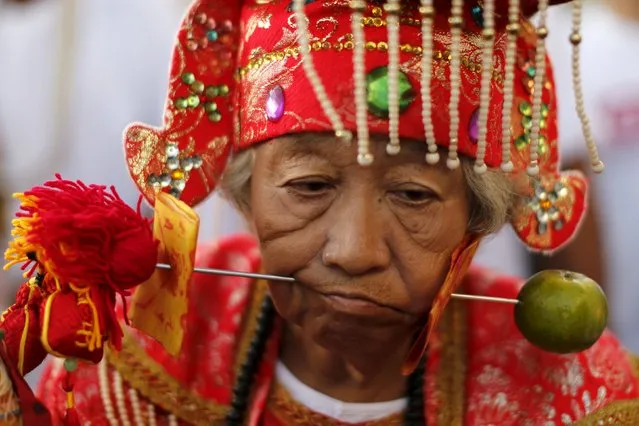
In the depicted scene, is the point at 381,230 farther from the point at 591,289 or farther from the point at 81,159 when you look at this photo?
the point at 81,159

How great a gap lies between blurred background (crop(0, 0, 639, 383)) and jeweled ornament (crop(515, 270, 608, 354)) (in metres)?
1.63

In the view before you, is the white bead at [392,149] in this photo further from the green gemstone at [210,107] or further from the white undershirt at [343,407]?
the white undershirt at [343,407]

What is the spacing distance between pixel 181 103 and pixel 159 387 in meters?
0.58

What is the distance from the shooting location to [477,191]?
1.86 m

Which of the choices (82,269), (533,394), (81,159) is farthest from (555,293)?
(81,159)

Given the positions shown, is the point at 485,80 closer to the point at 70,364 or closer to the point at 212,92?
the point at 212,92

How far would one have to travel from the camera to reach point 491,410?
2.03 meters

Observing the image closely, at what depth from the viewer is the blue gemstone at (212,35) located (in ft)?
6.66

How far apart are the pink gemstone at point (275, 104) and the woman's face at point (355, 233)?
0.05 m

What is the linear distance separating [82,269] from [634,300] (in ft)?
8.52

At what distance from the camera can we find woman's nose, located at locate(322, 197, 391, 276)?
169 centimetres

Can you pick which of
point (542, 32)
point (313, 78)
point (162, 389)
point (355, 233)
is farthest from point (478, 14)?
point (162, 389)

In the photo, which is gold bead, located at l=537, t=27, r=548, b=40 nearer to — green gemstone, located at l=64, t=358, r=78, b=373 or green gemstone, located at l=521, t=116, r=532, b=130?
green gemstone, located at l=521, t=116, r=532, b=130

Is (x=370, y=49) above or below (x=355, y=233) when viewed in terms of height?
above
